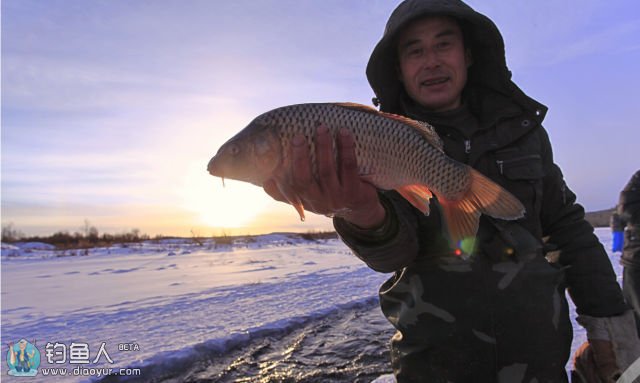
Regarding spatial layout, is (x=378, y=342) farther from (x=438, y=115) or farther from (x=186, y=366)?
(x=438, y=115)

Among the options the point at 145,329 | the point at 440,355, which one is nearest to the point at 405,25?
the point at 440,355

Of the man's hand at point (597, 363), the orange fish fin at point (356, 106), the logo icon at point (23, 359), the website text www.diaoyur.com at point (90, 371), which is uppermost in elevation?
the orange fish fin at point (356, 106)

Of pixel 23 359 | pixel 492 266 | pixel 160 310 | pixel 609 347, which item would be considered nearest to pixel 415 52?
pixel 492 266

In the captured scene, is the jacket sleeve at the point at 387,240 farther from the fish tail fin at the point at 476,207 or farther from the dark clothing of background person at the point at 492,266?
the fish tail fin at the point at 476,207

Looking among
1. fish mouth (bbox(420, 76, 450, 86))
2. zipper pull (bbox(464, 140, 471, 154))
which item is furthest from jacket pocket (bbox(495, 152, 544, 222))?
fish mouth (bbox(420, 76, 450, 86))

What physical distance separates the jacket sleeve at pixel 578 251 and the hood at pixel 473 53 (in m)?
0.44

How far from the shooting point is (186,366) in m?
3.82

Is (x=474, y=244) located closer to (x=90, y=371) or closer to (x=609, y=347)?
(x=609, y=347)

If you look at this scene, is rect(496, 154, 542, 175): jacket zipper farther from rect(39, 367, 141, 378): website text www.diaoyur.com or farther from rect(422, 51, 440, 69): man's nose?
→ rect(39, 367, 141, 378): website text www.diaoyur.com

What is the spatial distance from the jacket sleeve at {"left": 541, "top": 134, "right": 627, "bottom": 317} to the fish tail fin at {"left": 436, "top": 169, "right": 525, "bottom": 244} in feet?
2.06

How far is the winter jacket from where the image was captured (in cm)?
452

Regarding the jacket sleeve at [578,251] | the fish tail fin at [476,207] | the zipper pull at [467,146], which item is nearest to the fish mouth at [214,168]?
the fish tail fin at [476,207]

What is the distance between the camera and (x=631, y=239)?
461cm

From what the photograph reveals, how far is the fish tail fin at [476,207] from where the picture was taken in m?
1.80
